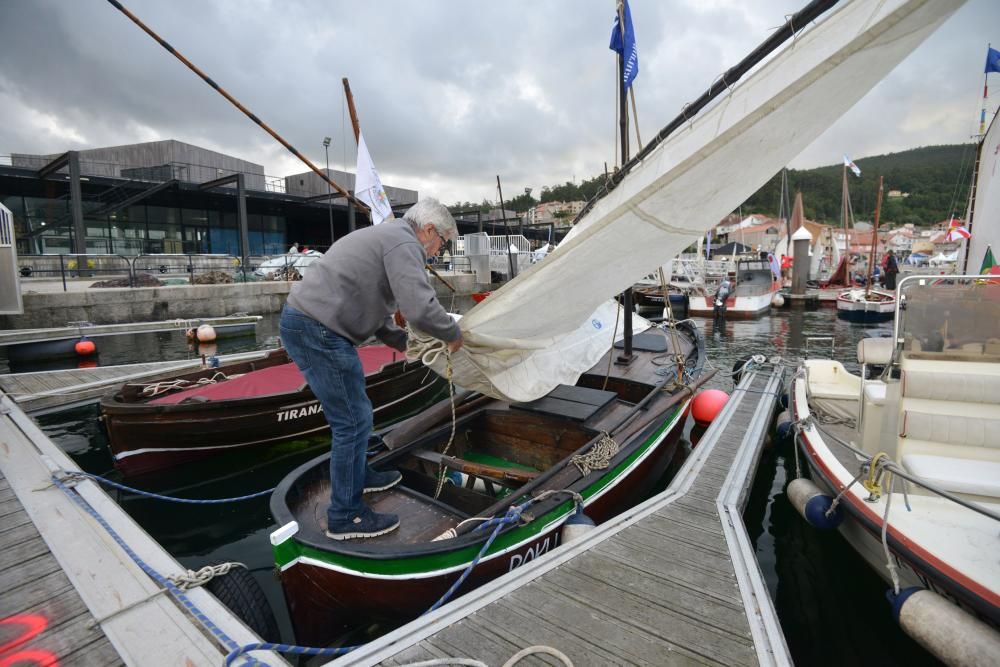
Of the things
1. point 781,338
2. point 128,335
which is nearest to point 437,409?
point 128,335

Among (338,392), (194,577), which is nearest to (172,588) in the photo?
(194,577)

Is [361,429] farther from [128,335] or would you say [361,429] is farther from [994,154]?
[128,335]

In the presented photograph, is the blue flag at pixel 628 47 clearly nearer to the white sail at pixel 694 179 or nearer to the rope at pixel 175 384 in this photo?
the white sail at pixel 694 179

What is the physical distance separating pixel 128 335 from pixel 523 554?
52.7 ft

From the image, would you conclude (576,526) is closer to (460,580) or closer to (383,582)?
(460,580)

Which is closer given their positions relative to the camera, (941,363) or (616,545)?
(616,545)

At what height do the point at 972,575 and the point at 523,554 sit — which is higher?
the point at 972,575

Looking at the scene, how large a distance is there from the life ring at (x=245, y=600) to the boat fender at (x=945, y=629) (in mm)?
3883

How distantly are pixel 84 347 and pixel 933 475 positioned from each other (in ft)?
52.3

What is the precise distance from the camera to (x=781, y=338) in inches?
685

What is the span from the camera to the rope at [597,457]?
3.75 metres

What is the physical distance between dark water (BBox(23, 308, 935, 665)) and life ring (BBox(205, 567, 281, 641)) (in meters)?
0.61

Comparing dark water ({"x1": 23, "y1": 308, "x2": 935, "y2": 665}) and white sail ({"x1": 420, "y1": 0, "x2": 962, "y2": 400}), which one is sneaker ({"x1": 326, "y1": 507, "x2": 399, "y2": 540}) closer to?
white sail ({"x1": 420, "y1": 0, "x2": 962, "y2": 400})

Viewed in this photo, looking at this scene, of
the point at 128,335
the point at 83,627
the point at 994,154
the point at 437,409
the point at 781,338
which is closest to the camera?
the point at 83,627
